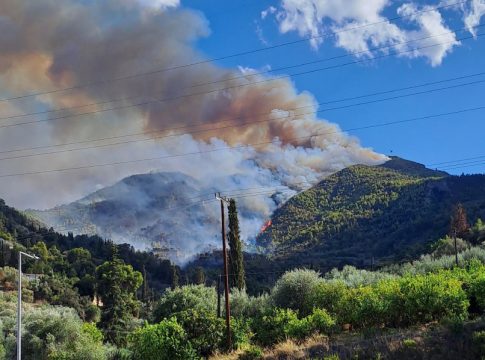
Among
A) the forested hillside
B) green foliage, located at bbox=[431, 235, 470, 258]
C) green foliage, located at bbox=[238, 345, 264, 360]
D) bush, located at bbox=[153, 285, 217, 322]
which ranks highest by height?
the forested hillside

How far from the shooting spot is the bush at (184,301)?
47.5 metres

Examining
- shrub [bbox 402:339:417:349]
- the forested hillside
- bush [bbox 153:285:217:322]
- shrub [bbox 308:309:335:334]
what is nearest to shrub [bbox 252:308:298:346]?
shrub [bbox 308:309:335:334]

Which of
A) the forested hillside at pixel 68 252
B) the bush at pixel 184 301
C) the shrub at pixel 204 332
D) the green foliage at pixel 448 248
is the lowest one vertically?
the shrub at pixel 204 332

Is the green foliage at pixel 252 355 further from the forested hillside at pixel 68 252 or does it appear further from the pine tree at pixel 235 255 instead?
the forested hillside at pixel 68 252

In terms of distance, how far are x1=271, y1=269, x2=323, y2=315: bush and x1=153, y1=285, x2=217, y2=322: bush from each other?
6278mm

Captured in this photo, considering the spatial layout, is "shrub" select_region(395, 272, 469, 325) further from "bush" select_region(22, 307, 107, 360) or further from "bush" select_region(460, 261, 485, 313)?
"bush" select_region(22, 307, 107, 360)

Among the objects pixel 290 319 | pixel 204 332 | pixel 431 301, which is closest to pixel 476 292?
pixel 431 301

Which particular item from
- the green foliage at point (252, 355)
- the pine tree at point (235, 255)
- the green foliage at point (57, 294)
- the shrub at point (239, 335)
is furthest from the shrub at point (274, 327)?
the green foliage at point (57, 294)

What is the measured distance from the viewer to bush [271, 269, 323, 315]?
145ft

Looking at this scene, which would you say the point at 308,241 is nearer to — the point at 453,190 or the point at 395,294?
the point at 453,190

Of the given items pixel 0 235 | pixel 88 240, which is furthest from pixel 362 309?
pixel 88 240

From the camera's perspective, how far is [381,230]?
6737 inches

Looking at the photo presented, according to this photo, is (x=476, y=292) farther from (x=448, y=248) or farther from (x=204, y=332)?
(x=448, y=248)

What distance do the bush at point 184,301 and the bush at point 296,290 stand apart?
6278 millimetres
